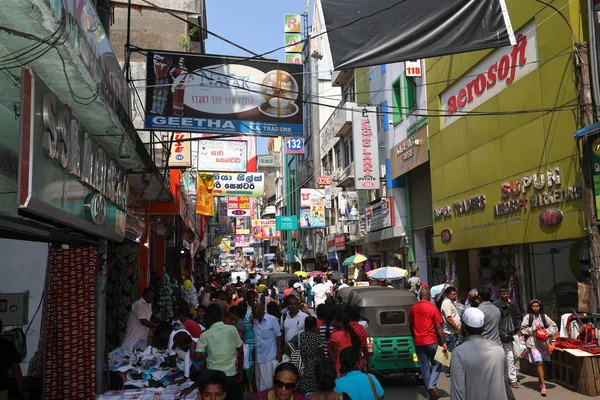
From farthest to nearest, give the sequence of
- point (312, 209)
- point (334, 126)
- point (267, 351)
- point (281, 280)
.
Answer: point (312, 209) < point (334, 126) < point (281, 280) < point (267, 351)

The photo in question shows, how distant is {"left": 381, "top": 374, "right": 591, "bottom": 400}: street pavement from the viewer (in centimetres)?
938

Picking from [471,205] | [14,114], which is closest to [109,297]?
[14,114]

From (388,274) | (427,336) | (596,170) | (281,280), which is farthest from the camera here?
(281,280)

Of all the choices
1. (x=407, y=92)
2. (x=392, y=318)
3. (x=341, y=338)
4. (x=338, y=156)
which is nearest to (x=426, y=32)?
(x=341, y=338)

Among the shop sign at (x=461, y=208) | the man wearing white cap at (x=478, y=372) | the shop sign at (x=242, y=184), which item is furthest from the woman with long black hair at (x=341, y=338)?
the shop sign at (x=242, y=184)

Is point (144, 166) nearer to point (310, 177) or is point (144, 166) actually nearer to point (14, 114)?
point (14, 114)

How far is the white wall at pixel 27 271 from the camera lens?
27.0ft

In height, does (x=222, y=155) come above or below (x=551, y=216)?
above

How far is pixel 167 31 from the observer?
1930 centimetres

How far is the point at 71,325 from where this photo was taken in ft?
24.6

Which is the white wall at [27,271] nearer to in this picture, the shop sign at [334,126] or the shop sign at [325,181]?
the shop sign at [334,126]

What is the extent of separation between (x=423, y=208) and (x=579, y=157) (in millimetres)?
12288

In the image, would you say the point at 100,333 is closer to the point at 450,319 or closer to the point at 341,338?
the point at 341,338

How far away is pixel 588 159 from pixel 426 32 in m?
4.41
